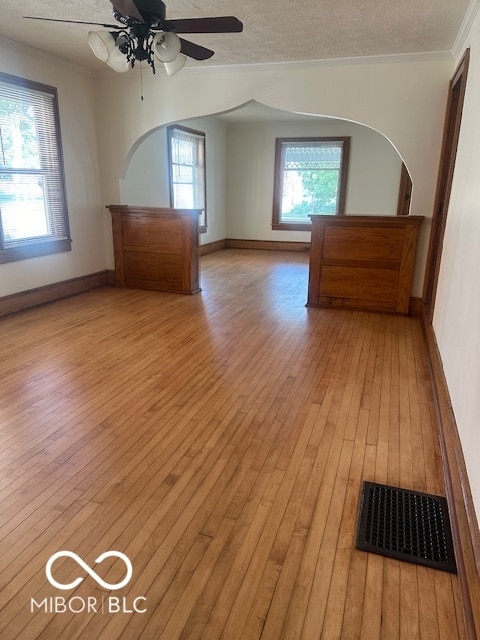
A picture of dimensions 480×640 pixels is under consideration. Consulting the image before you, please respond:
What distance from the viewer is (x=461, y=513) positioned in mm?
1752

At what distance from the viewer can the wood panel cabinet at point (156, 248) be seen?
5523 mm

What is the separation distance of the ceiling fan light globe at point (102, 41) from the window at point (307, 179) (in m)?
6.26

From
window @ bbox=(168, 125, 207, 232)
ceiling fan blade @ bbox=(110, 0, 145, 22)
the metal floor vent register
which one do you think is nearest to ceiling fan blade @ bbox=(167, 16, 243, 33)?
ceiling fan blade @ bbox=(110, 0, 145, 22)

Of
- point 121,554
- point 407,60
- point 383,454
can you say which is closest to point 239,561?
point 121,554

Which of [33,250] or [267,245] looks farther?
[267,245]

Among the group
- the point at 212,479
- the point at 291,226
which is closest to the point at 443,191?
the point at 212,479

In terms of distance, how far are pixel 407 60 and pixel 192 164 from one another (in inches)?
182

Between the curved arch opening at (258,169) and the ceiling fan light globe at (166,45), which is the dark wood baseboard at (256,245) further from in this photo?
the ceiling fan light globe at (166,45)

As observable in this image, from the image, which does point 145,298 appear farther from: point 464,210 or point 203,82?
point 464,210

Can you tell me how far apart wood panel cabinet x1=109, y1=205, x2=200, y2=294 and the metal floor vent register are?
161 inches

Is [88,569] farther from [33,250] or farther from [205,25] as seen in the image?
[33,250]

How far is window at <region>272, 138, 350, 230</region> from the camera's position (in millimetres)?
8812

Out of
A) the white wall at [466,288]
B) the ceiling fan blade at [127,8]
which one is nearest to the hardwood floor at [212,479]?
the white wall at [466,288]

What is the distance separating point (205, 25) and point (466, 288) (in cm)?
229
